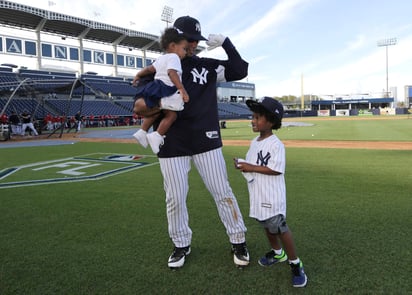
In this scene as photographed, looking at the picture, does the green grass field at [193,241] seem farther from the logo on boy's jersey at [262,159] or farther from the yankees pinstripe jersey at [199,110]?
the yankees pinstripe jersey at [199,110]

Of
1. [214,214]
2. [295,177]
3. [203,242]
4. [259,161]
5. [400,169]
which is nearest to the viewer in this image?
[259,161]

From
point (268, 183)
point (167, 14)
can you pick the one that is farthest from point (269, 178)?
point (167, 14)

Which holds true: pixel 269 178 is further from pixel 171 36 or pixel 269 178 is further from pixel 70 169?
pixel 70 169

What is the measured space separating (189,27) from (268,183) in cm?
140

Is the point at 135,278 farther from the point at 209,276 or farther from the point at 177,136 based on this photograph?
the point at 177,136

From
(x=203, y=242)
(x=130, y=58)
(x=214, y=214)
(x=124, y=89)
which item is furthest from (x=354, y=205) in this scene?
(x=130, y=58)

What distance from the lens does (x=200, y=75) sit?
2.82 meters

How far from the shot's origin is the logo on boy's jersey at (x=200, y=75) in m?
2.79

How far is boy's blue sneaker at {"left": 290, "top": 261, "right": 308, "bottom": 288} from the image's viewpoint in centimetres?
239

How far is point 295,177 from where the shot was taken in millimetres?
6176

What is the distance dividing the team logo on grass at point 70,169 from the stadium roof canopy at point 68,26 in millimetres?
33038

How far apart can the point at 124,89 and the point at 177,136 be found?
45863 millimetres

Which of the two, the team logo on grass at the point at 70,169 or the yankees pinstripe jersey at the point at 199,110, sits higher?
the yankees pinstripe jersey at the point at 199,110

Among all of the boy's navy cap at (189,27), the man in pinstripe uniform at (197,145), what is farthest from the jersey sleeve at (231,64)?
the boy's navy cap at (189,27)
